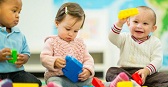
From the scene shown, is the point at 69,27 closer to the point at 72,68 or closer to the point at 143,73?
the point at 72,68

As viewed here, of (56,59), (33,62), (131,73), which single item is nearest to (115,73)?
(131,73)

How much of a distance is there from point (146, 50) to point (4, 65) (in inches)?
24.6

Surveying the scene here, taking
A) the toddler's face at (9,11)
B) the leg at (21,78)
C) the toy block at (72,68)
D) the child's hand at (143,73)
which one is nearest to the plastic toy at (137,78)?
the child's hand at (143,73)

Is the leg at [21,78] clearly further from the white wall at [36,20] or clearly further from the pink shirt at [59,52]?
the white wall at [36,20]

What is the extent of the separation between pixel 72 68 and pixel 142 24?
444mm

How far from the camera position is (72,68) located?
1188 mm

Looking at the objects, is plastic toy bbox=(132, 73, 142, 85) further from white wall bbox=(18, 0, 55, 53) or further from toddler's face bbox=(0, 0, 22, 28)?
white wall bbox=(18, 0, 55, 53)

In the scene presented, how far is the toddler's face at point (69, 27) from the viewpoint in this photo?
4.13 ft

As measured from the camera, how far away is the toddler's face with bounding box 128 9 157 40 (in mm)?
1465

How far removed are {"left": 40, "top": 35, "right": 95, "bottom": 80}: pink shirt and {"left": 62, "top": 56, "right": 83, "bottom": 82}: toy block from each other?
0.05m

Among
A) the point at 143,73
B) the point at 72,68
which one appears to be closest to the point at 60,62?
the point at 72,68

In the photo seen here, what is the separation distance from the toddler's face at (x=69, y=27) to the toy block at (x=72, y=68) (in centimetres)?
13

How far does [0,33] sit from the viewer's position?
1.23 metres

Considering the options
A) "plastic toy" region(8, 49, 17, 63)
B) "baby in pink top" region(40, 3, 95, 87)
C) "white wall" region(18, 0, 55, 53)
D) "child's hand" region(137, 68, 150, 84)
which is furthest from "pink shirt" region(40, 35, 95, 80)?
"white wall" region(18, 0, 55, 53)
